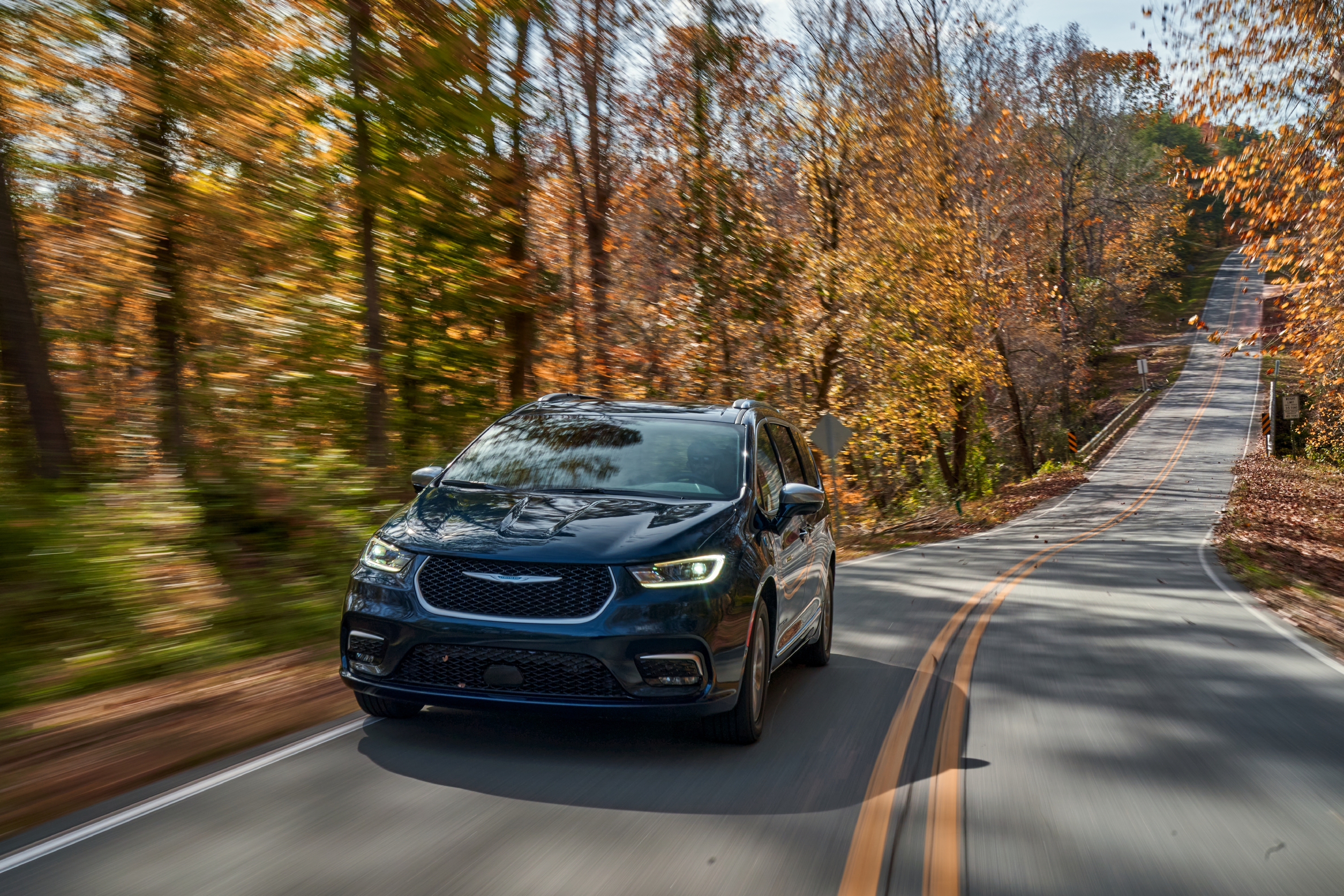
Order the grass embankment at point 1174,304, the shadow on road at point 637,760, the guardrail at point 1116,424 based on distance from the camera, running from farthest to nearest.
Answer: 1. the grass embankment at point 1174,304
2. the guardrail at point 1116,424
3. the shadow on road at point 637,760

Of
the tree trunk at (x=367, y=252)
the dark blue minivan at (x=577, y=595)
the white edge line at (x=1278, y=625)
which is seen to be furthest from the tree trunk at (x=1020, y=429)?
the dark blue minivan at (x=577, y=595)

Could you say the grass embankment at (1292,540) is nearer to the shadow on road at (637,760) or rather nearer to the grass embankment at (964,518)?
the grass embankment at (964,518)

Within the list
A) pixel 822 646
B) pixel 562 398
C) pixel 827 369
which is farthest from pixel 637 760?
pixel 827 369

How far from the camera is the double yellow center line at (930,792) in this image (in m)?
3.98

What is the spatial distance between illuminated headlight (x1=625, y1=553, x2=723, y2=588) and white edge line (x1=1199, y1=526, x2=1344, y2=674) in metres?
6.15

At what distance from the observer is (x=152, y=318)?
10594mm

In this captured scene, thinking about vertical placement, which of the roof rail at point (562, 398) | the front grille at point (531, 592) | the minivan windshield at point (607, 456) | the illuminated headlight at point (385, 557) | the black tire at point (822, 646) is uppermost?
the roof rail at point (562, 398)

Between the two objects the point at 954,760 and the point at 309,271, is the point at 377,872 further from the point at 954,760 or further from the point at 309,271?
the point at 309,271

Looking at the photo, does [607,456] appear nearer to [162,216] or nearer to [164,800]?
[164,800]

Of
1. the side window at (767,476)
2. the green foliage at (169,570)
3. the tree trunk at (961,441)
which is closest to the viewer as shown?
the side window at (767,476)

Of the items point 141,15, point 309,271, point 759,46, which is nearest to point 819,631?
point 309,271

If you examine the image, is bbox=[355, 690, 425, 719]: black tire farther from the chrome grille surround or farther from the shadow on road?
the chrome grille surround

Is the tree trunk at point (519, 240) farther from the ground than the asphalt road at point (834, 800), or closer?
farther from the ground

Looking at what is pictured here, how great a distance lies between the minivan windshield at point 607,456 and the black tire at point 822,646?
1991mm
